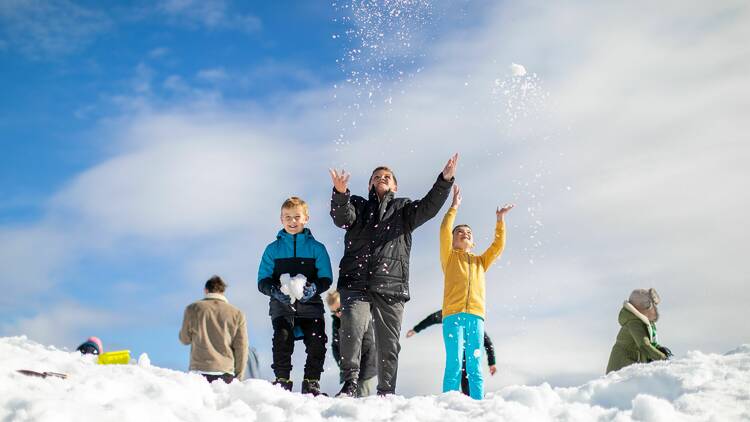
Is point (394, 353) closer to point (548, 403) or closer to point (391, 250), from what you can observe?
point (391, 250)

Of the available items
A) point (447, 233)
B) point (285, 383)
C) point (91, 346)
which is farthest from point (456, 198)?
point (91, 346)

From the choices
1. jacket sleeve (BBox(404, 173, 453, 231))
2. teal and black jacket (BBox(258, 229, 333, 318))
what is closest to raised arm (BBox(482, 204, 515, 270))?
jacket sleeve (BBox(404, 173, 453, 231))

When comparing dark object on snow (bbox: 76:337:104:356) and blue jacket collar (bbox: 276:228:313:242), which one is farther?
dark object on snow (bbox: 76:337:104:356)

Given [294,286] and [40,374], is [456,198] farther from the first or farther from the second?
[40,374]

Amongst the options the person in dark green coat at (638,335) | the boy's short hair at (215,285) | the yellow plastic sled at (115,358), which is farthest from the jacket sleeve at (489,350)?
the yellow plastic sled at (115,358)

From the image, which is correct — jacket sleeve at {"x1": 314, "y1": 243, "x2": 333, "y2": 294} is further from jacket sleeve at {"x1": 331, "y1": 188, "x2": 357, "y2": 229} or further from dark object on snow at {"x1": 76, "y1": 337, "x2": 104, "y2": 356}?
dark object on snow at {"x1": 76, "y1": 337, "x2": 104, "y2": 356}

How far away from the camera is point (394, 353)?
7.54m

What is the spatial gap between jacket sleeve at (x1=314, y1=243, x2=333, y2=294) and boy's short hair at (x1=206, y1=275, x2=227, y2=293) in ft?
4.45

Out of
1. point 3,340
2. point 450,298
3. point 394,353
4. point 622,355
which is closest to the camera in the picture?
point 3,340

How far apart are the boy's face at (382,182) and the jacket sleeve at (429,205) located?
1.43 ft

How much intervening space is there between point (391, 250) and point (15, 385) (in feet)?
13.5

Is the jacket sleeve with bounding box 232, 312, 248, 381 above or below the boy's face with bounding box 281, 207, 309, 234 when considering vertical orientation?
below

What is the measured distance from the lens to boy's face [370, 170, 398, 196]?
8344mm

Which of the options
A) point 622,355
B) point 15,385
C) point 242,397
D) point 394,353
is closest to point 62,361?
point 15,385
